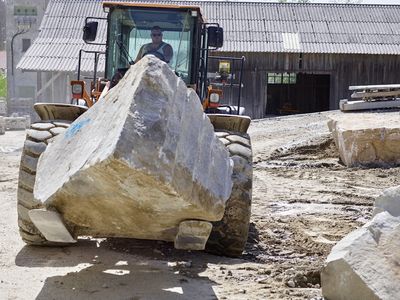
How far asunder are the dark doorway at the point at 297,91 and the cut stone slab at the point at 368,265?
25.7 metres

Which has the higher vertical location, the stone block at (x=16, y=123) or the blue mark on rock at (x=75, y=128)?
the blue mark on rock at (x=75, y=128)

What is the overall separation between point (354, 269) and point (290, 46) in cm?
2159

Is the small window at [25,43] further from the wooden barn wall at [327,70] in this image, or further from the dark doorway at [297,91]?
the wooden barn wall at [327,70]

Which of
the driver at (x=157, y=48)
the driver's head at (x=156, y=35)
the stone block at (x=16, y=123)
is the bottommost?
the stone block at (x=16, y=123)

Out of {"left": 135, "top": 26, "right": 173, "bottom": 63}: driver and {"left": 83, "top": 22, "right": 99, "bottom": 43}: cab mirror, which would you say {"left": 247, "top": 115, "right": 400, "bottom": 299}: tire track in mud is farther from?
{"left": 83, "top": 22, "right": 99, "bottom": 43}: cab mirror

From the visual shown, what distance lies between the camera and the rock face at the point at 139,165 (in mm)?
4238

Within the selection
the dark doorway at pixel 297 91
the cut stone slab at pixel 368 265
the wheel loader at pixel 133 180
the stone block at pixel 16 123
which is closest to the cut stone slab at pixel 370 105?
the wheel loader at pixel 133 180

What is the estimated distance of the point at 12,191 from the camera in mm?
9852

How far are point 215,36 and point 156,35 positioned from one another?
2.21 feet

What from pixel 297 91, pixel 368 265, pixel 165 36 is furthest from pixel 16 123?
pixel 368 265

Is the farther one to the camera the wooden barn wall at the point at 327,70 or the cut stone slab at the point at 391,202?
the wooden barn wall at the point at 327,70

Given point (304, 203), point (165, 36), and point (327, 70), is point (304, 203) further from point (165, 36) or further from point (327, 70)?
point (327, 70)

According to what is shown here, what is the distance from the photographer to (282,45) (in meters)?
25.5

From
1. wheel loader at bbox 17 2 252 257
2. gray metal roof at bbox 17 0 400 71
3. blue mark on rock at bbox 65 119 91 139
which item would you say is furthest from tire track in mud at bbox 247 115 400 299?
gray metal roof at bbox 17 0 400 71
